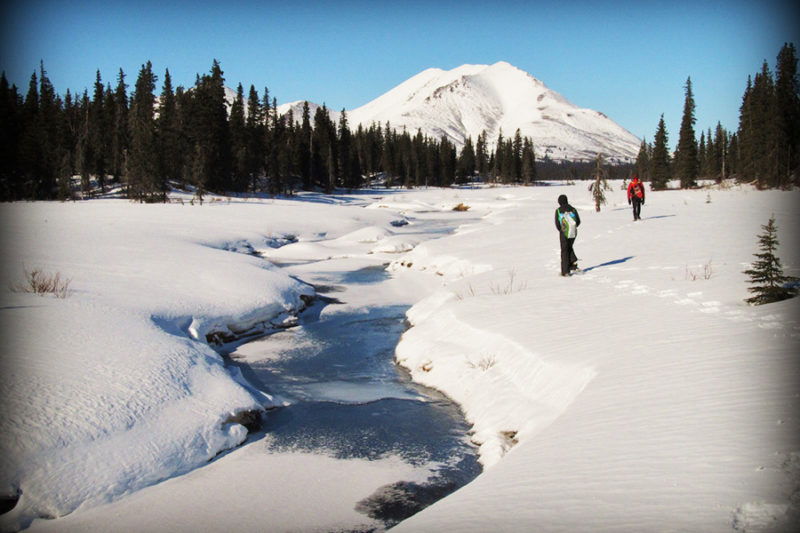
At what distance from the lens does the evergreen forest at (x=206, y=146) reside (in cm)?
4284

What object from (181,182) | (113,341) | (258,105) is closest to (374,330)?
(113,341)

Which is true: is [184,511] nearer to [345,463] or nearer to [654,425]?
[345,463]

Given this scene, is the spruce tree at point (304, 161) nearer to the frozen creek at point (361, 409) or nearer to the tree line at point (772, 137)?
the tree line at point (772, 137)

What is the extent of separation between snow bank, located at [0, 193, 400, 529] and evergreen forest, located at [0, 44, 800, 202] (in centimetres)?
1989

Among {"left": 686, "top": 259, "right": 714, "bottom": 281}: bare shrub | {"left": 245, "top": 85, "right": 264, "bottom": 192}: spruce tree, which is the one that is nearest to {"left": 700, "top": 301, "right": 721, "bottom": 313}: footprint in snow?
{"left": 686, "top": 259, "right": 714, "bottom": 281}: bare shrub

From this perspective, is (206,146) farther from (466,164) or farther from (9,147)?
(466,164)

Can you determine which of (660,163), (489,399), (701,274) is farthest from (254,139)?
(489,399)

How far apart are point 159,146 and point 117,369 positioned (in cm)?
4075

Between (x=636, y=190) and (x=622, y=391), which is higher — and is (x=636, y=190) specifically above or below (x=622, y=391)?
above

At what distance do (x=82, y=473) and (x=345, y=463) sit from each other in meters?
2.84

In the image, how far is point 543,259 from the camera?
16.8 meters

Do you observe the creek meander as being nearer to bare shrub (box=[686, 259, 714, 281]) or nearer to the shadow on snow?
the shadow on snow

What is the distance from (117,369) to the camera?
7.23 m

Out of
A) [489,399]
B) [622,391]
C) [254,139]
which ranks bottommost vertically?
[489,399]
